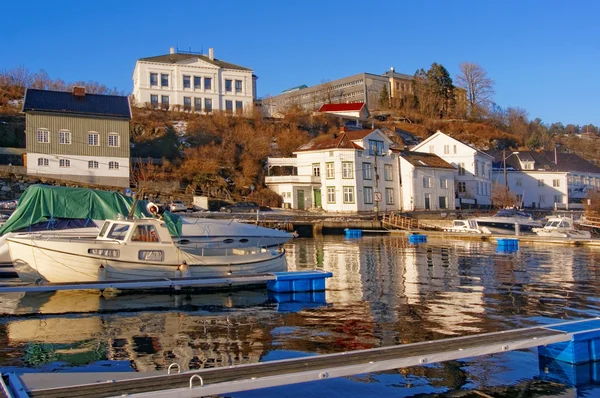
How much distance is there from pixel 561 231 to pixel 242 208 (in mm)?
30614

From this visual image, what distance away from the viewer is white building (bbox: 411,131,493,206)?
84.2m

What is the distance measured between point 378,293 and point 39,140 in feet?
159

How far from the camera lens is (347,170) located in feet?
233

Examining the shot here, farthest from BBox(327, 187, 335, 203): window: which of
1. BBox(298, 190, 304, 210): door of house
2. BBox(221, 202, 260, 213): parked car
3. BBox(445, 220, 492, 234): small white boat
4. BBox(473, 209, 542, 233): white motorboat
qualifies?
BBox(473, 209, 542, 233): white motorboat

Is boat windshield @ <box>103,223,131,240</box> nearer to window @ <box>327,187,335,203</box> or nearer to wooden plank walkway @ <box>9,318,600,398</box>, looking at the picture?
wooden plank walkway @ <box>9,318,600,398</box>

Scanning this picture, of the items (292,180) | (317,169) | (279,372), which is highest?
(317,169)

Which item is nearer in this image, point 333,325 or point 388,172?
point 333,325

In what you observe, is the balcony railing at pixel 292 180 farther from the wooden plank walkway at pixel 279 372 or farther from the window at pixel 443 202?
the wooden plank walkway at pixel 279 372

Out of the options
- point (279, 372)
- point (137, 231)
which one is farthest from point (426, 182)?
point (279, 372)

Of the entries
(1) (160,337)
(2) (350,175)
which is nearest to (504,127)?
(2) (350,175)

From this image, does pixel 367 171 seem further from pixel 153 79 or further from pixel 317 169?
pixel 153 79

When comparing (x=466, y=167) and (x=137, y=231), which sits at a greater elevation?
(x=466, y=167)

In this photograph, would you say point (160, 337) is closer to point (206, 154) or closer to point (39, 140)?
point (39, 140)

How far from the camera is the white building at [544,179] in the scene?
3561 inches
